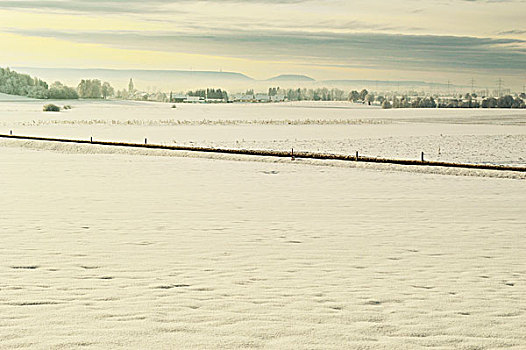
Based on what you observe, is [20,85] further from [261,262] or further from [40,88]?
[261,262]

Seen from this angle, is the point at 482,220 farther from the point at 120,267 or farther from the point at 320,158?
the point at 320,158

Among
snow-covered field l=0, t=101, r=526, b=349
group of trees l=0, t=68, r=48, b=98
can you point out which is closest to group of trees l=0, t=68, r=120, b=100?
group of trees l=0, t=68, r=48, b=98

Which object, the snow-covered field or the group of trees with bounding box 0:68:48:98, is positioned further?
the group of trees with bounding box 0:68:48:98

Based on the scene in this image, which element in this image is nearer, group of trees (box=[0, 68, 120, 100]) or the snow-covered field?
the snow-covered field

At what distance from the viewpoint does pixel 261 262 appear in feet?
32.0

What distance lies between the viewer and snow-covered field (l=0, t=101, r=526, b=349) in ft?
20.8

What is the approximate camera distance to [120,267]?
923cm

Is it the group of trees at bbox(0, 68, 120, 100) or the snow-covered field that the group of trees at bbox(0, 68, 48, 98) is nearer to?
the group of trees at bbox(0, 68, 120, 100)

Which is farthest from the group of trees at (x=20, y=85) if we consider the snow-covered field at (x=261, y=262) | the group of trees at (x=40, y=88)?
the snow-covered field at (x=261, y=262)

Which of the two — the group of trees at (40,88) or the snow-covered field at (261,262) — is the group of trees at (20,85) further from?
the snow-covered field at (261,262)

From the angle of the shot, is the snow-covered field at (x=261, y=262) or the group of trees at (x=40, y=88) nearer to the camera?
the snow-covered field at (x=261, y=262)

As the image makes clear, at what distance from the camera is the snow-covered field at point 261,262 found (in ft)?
20.8

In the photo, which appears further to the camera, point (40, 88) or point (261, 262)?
point (40, 88)

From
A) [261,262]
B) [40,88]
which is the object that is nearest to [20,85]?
[40,88]
